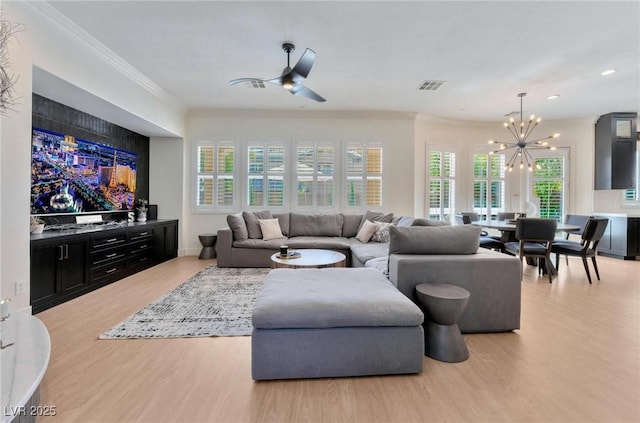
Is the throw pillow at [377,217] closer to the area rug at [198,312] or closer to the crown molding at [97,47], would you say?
the area rug at [198,312]

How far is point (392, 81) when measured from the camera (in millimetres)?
4438

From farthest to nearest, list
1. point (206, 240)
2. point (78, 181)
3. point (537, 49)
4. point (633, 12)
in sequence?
point (206, 240), point (78, 181), point (537, 49), point (633, 12)

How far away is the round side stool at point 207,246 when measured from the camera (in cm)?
545

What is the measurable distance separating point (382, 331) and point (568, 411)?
Answer: 3.40 ft

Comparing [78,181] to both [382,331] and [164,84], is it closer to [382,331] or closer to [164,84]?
[164,84]

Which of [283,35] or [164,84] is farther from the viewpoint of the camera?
[164,84]

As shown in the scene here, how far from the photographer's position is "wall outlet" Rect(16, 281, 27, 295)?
2554 millimetres

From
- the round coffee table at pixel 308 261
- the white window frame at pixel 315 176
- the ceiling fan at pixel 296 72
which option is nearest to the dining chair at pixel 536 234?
the round coffee table at pixel 308 261

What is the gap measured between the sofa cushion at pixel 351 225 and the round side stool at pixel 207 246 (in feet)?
8.15

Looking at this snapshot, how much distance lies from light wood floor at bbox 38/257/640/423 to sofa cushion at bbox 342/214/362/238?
3169 mm

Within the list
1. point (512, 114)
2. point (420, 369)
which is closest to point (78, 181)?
point (420, 369)

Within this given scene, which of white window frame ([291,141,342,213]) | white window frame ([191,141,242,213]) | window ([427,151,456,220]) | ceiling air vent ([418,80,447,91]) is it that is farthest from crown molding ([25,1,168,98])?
window ([427,151,456,220])

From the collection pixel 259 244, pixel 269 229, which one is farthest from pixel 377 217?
pixel 259 244

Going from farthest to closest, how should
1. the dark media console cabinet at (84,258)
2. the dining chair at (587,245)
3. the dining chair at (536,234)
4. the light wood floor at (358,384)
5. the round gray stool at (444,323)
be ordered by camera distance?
the dining chair at (587,245), the dining chair at (536,234), the dark media console cabinet at (84,258), the round gray stool at (444,323), the light wood floor at (358,384)
